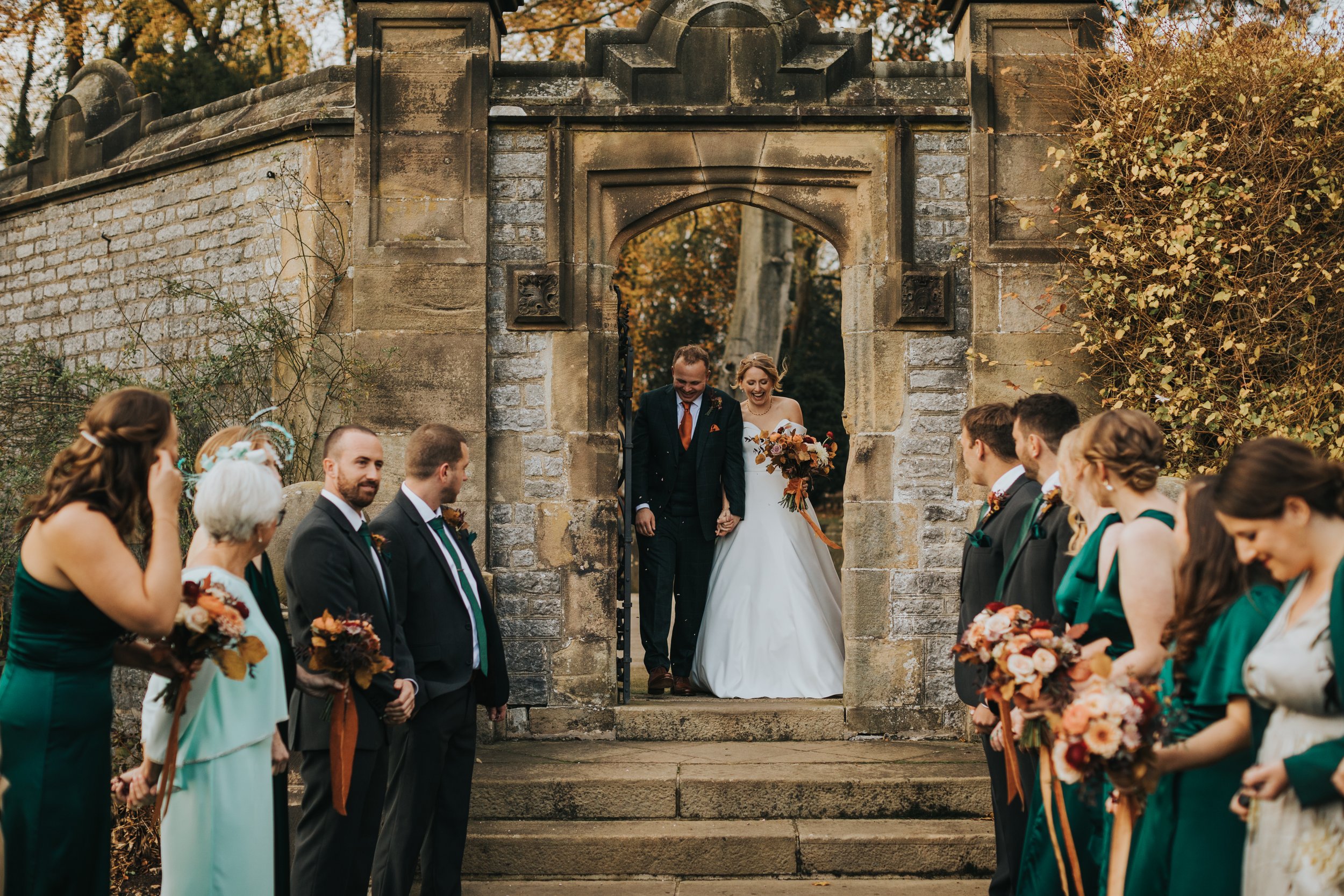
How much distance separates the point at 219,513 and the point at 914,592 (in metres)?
4.19

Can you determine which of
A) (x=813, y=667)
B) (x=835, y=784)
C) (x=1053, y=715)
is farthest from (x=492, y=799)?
(x=1053, y=715)

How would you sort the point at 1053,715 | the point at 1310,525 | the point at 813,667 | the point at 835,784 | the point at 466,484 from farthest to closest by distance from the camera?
the point at 813,667 → the point at 466,484 → the point at 835,784 → the point at 1053,715 → the point at 1310,525

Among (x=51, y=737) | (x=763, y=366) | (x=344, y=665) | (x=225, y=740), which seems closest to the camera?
(x=51, y=737)

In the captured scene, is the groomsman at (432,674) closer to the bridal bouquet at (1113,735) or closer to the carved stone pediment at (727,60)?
the bridal bouquet at (1113,735)

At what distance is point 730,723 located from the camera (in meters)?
6.59

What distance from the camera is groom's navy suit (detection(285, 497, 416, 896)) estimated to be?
412 cm

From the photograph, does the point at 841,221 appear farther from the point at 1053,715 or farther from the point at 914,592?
the point at 1053,715

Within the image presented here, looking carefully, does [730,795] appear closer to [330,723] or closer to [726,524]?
[726,524]

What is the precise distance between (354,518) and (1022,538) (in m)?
2.38

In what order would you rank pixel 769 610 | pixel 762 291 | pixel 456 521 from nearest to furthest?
pixel 456 521, pixel 769 610, pixel 762 291

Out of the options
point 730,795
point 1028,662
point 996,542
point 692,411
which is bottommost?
point 730,795

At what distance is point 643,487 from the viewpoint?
24.2ft

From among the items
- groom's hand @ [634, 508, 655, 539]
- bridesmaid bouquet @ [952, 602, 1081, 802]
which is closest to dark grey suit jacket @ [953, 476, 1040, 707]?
bridesmaid bouquet @ [952, 602, 1081, 802]

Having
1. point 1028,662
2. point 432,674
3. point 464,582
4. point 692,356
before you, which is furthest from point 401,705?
point 692,356
